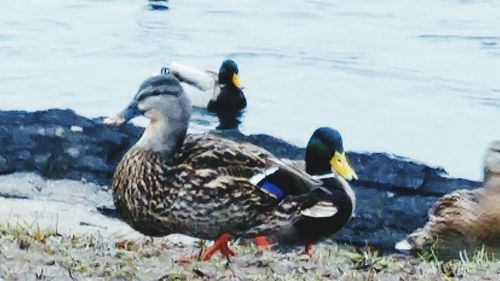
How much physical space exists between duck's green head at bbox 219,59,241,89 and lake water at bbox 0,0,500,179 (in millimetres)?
217

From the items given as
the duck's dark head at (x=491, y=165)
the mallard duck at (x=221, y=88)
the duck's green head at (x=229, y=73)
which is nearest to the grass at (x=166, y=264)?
the duck's dark head at (x=491, y=165)

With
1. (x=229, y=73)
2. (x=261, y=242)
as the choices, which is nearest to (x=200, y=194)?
(x=261, y=242)

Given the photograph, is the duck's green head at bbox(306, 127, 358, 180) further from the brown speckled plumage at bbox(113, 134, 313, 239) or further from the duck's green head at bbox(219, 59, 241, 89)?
the duck's green head at bbox(219, 59, 241, 89)

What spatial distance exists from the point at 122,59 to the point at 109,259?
36.5ft

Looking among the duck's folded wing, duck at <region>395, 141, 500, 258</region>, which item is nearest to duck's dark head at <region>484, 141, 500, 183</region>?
duck at <region>395, 141, 500, 258</region>

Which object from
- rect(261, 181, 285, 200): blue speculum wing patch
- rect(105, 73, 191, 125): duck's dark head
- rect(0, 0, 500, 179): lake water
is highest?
rect(105, 73, 191, 125): duck's dark head

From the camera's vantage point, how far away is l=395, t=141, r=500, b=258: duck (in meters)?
8.03

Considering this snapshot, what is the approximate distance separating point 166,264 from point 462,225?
8.67 ft

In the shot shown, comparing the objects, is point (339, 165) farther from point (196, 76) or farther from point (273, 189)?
point (196, 76)

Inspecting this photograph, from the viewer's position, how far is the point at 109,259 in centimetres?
602

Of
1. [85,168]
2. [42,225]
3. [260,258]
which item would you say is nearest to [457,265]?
[260,258]

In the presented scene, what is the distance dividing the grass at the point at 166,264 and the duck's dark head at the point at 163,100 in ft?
2.47

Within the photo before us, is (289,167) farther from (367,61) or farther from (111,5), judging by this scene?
(111,5)

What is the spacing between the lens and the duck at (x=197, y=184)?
6.80 meters
